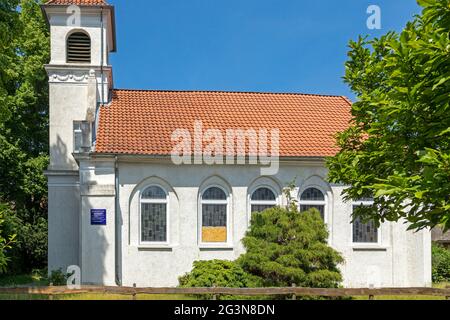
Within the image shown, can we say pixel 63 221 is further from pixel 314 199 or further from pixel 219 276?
pixel 314 199

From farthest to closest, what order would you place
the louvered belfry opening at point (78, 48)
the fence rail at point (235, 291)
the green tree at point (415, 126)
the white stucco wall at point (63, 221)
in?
the louvered belfry opening at point (78, 48) → the white stucco wall at point (63, 221) → the fence rail at point (235, 291) → the green tree at point (415, 126)

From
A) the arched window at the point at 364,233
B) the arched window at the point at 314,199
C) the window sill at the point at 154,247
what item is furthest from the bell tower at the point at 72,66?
the arched window at the point at 364,233

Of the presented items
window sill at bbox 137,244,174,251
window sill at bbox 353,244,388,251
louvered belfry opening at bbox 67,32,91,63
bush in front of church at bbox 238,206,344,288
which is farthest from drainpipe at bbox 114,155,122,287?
window sill at bbox 353,244,388,251

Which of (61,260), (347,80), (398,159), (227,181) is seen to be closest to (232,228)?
(227,181)

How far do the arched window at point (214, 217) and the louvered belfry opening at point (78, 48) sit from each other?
341 inches

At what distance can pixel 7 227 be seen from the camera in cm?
2658

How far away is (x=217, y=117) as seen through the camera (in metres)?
26.5

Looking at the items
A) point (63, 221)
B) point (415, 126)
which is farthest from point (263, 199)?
point (415, 126)

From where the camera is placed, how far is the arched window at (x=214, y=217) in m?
23.8

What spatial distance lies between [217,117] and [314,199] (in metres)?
5.75

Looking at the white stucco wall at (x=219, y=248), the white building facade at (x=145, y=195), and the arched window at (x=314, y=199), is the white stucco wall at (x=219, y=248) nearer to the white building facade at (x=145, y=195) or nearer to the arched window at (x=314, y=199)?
the white building facade at (x=145, y=195)

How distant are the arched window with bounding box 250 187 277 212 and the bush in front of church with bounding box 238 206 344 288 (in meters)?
3.38

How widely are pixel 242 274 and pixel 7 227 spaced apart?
1215cm

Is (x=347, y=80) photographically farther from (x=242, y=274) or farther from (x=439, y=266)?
(x=439, y=266)
